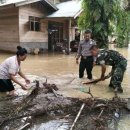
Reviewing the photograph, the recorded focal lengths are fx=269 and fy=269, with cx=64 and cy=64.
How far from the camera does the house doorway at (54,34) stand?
866 inches

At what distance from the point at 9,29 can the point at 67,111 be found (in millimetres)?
15349

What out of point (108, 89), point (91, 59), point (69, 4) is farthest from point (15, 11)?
point (108, 89)

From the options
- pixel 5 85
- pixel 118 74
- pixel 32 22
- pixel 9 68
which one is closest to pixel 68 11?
pixel 32 22

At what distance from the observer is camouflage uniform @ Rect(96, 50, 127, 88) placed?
24.5ft

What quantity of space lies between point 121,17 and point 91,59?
261 inches

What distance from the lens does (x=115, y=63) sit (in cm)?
773

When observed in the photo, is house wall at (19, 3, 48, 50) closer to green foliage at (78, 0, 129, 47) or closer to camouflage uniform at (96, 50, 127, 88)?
green foliage at (78, 0, 129, 47)

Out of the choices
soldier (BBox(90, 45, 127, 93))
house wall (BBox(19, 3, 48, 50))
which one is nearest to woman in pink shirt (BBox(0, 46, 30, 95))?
soldier (BBox(90, 45, 127, 93))

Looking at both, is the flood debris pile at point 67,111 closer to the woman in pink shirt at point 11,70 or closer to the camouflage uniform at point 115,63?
the woman in pink shirt at point 11,70

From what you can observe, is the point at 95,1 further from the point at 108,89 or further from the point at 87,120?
the point at 87,120

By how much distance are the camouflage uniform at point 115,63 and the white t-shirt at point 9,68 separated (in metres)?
2.50

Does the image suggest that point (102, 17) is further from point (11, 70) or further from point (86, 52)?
point (11, 70)

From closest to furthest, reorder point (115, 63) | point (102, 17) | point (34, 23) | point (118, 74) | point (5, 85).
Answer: point (5, 85) < point (118, 74) < point (115, 63) < point (102, 17) < point (34, 23)

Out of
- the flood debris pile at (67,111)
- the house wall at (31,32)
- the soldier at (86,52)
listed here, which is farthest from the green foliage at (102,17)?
the flood debris pile at (67,111)
